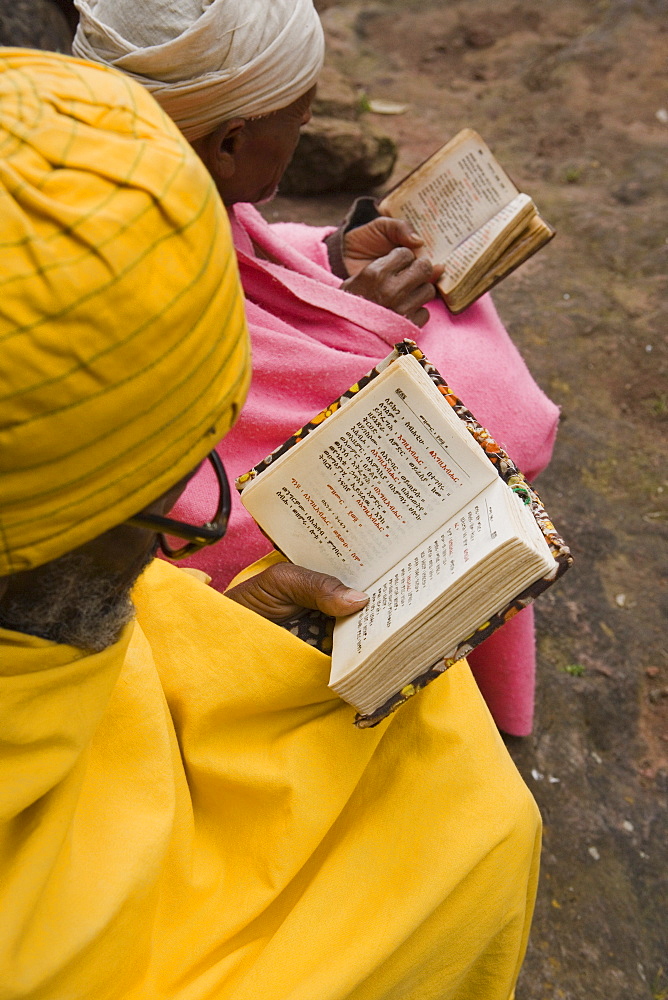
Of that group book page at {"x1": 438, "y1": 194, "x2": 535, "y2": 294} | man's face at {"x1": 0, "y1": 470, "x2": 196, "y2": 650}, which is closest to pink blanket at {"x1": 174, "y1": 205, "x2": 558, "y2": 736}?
book page at {"x1": 438, "y1": 194, "x2": 535, "y2": 294}

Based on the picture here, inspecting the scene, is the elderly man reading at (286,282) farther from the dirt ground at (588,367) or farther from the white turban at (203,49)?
the dirt ground at (588,367)

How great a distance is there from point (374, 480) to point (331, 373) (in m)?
0.70

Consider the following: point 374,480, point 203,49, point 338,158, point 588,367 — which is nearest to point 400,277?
point 203,49

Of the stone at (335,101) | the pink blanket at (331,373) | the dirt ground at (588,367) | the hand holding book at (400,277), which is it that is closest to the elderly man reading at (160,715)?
the pink blanket at (331,373)

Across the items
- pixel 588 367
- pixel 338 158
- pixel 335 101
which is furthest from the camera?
pixel 335 101

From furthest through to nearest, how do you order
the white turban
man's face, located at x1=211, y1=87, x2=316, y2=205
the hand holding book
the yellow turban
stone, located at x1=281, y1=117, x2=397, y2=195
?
1. stone, located at x1=281, y1=117, x2=397, y2=195
2. the hand holding book
3. man's face, located at x1=211, y1=87, x2=316, y2=205
4. the white turban
5. the yellow turban

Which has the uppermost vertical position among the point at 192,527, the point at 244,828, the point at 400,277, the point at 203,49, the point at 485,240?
the point at 203,49

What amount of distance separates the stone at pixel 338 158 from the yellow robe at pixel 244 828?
4.15 metres

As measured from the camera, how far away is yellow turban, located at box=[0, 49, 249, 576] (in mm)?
767

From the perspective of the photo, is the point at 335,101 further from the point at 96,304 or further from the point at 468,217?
the point at 96,304

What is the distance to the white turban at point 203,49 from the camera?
167 centimetres

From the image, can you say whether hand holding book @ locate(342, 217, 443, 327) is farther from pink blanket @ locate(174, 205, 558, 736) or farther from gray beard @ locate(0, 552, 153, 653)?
gray beard @ locate(0, 552, 153, 653)

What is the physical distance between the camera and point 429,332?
2193 millimetres

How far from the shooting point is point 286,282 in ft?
6.74
